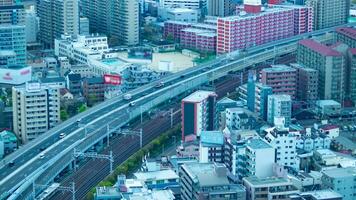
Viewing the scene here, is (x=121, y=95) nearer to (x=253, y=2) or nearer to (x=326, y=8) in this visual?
(x=253, y=2)

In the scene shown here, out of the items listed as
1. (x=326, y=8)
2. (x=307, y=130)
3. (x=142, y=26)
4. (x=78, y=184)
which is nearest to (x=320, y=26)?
(x=326, y=8)

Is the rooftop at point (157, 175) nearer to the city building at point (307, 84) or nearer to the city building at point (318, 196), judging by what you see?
the city building at point (318, 196)

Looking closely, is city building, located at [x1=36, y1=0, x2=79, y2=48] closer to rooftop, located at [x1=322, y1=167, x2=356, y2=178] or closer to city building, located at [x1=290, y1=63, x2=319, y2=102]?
city building, located at [x1=290, y1=63, x2=319, y2=102]

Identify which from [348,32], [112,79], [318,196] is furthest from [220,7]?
[318,196]

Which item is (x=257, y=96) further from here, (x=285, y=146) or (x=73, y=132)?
(x=73, y=132)

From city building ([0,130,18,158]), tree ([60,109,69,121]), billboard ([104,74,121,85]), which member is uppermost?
billboard ([104,74,121,85])

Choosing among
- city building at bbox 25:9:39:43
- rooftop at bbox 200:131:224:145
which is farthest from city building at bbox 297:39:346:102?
city building at bbox 25:9:39:43
